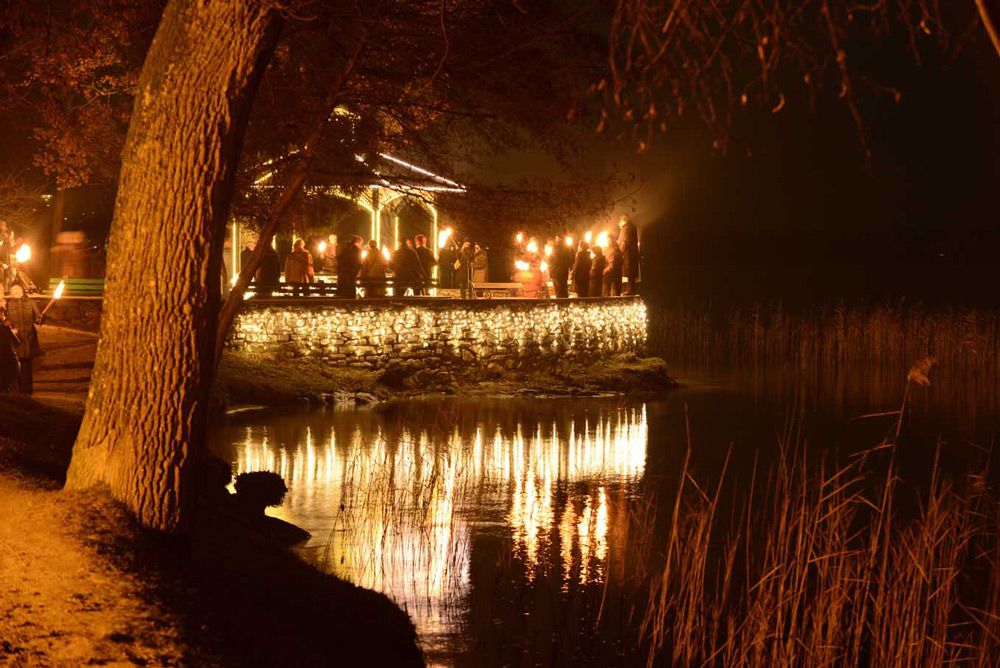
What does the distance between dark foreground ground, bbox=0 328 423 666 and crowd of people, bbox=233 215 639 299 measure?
14787 millimetres

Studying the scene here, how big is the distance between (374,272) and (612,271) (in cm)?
618

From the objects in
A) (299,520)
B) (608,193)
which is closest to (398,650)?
(299,520)

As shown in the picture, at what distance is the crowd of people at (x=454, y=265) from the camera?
73.7 feet

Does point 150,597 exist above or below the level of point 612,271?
below

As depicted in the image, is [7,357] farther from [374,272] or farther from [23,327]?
[374,272]

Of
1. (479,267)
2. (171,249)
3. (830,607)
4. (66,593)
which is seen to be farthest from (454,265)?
(66,593)

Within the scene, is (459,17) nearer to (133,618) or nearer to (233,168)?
(233,168)

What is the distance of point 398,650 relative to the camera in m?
6.59

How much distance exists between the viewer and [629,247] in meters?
27.2

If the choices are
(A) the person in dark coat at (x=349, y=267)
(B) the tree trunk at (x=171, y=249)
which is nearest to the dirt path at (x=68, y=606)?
(B) the tree trunk at (x=171, y=249)

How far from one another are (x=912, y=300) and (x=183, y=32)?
50518mm

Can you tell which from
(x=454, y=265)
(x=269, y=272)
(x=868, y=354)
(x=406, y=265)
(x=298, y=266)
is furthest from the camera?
(x=868, y=354)

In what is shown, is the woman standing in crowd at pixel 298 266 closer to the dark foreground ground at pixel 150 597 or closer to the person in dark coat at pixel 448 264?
the person in dark coat at pixel 448 264

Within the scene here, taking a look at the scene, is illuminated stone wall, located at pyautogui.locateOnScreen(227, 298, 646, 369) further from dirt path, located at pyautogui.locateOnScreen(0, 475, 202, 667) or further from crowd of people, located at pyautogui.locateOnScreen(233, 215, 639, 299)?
dirt path, located at pyautogui.locateOnScreen(0, 475, 202, 667)
